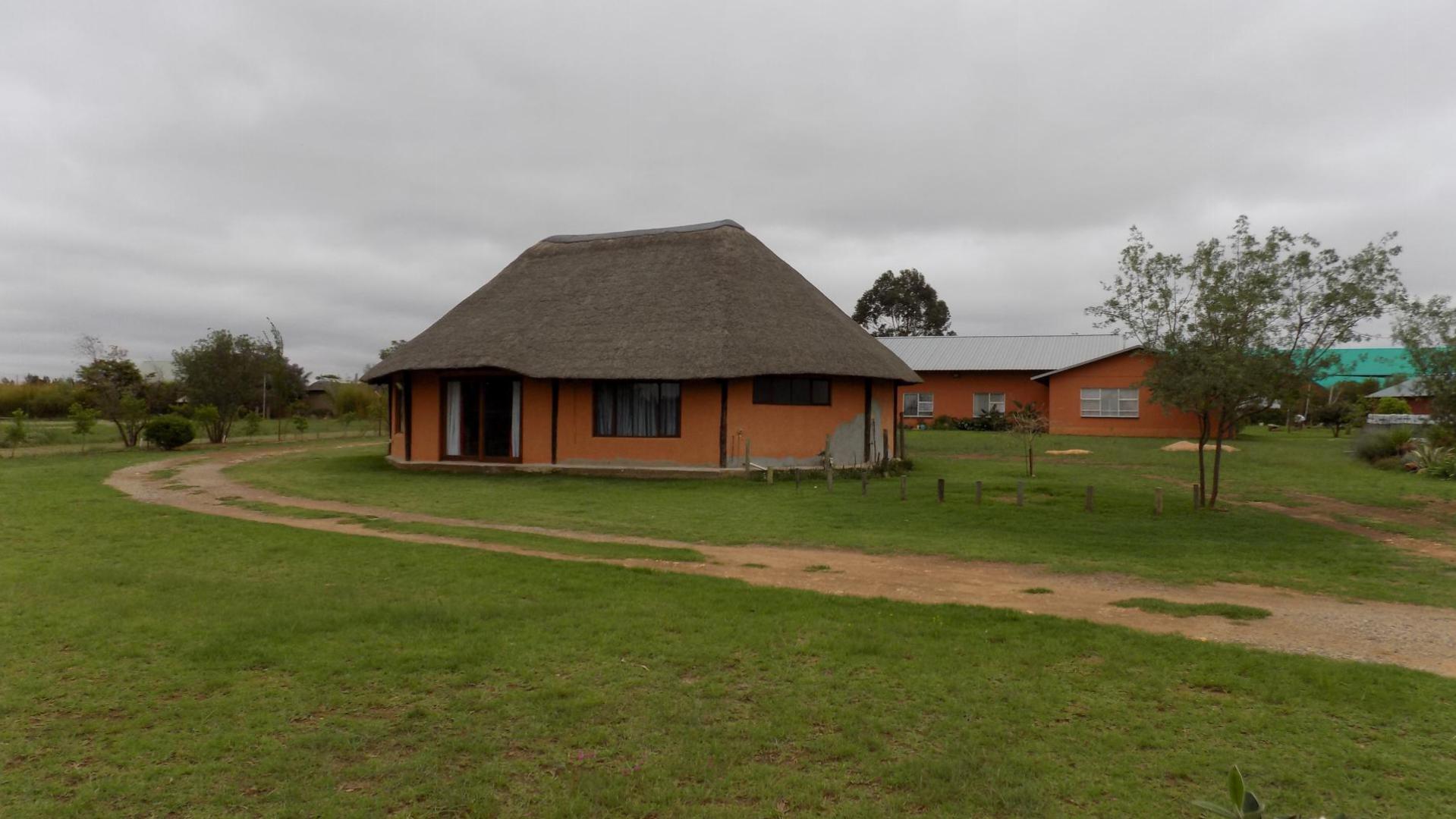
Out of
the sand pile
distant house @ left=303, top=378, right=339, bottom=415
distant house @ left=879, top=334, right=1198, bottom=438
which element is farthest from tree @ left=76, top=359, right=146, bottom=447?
the sand pile

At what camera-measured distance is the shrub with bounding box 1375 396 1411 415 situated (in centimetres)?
3800

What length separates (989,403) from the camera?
139ft

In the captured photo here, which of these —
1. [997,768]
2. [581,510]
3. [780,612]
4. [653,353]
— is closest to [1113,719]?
[997,768]

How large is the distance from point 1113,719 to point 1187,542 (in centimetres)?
782

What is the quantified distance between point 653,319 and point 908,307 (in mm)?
60154

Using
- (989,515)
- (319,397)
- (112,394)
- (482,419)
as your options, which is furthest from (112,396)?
(319,397)

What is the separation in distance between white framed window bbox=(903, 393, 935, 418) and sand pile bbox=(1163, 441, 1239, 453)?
13570 mm

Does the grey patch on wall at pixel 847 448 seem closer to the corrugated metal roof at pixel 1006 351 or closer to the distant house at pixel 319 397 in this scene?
the corrugated metal roof at pixel 1006 351

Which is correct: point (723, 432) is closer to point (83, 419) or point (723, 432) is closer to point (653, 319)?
point (653, 319)

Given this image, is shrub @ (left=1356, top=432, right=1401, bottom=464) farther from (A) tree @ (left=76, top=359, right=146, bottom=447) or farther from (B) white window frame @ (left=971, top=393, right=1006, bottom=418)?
(A) tree @ (left=76, top=359, right=146, bottom=447)

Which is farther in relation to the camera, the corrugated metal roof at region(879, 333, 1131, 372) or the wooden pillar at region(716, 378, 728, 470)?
the corrugated metal roof at region(879, 333, 1131, 372)

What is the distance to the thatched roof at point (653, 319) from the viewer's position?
20.7 m

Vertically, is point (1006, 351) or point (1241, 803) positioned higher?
point (1006, 351)

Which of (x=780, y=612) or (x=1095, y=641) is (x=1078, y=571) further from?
(x=780, y=612)
